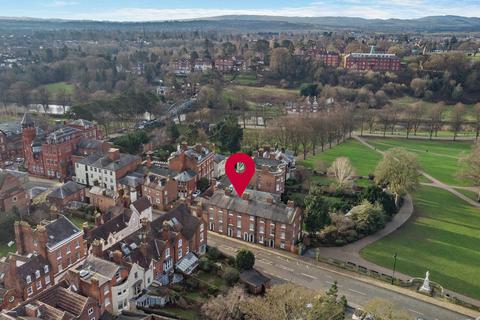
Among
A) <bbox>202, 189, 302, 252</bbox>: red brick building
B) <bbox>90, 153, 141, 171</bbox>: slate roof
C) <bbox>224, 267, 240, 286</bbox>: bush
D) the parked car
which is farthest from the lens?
<bbox>90, 153, 141, 171</bbox>: slate roof

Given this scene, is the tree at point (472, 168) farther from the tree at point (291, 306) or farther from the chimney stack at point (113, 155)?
the chimney stack at point (113, 155)

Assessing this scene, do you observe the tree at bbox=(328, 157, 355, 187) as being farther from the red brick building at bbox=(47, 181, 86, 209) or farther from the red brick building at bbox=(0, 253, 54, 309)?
the red brick building at bbox=(0, 253, 54, 309)

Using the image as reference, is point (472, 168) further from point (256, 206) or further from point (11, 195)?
point (11, 195)

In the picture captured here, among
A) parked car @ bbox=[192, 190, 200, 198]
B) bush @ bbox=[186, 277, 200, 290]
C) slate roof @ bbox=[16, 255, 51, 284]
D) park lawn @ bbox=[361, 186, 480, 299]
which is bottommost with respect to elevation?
park lawn @ bbox=[361, 186, 480, 299]

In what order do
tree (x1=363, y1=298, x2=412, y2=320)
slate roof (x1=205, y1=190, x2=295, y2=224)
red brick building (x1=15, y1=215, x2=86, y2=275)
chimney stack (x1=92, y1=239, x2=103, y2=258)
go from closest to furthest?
tree (x1=363, y1=298, x2=412, y2=320) < chimney stack (x1=92, y1=239, x2=103, y2=258) < red brick building (x1=15, y1=215, x2=86, y2=275) < slate roof (x1=205, y1=190, x2=295, y2=224)

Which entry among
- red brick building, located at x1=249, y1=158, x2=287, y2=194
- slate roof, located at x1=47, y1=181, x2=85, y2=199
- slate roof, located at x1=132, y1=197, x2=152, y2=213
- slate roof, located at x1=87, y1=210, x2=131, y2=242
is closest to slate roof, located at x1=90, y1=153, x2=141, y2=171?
slate roof, located at x1=47, y1=181, x2=85, y2=199

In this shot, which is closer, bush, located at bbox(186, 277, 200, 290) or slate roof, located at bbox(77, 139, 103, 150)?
bush, located at bbox(186, 277, 200, 290)

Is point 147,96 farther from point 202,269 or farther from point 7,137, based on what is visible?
point 202,269

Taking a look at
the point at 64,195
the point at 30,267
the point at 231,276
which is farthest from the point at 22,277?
the point at 64,195
